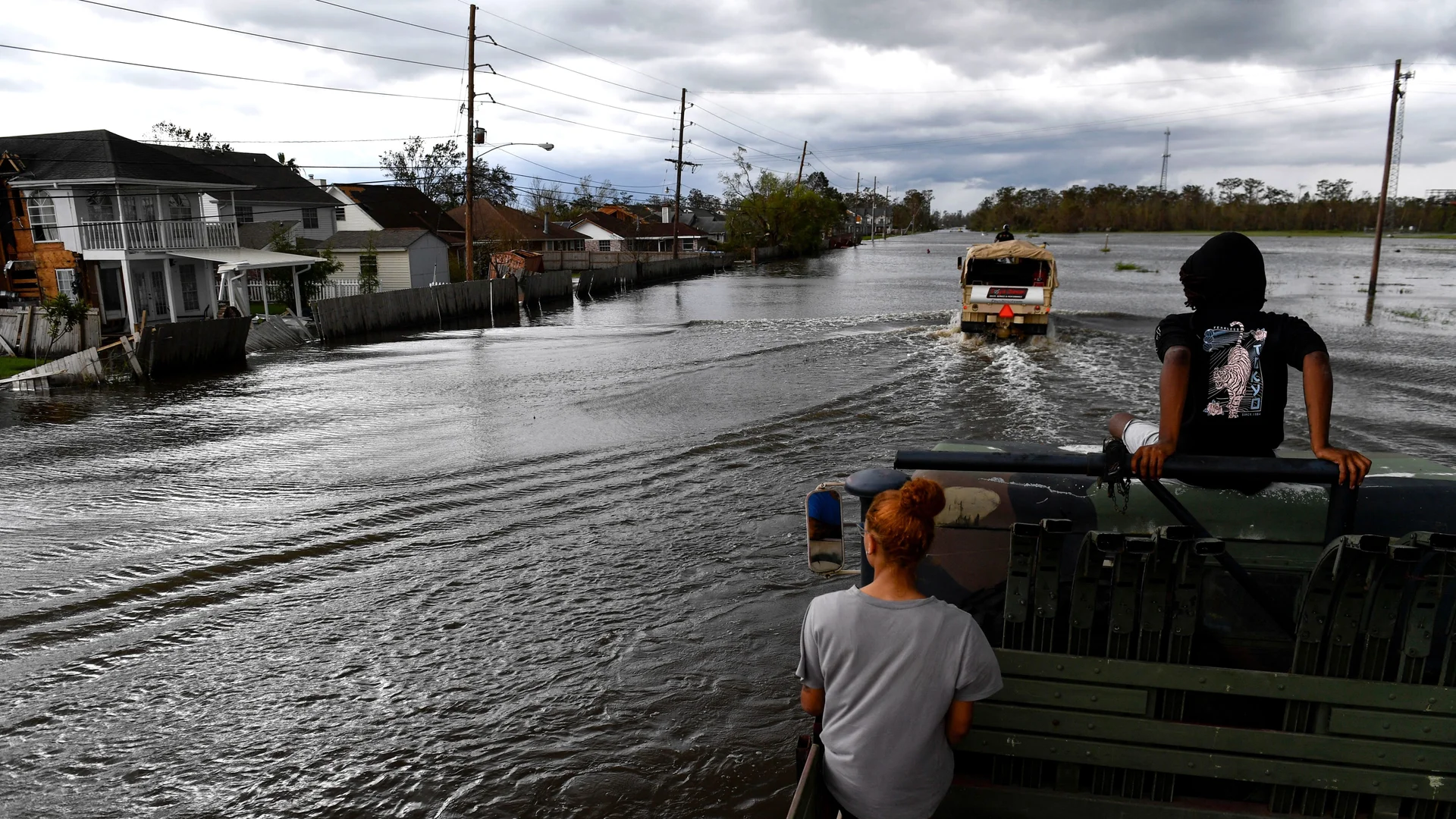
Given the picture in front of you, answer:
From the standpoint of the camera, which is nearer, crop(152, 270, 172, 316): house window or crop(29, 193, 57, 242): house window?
crop(29, 193, 57, 242): house window

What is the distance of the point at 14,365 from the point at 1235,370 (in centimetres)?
2492

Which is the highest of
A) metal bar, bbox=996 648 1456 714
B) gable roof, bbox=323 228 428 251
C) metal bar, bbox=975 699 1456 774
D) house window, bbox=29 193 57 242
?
house window, bbox=29 193 57 242

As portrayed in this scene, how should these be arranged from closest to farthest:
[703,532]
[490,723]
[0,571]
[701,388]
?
[490,723]
[0,571]
[703,532]
[701,388]

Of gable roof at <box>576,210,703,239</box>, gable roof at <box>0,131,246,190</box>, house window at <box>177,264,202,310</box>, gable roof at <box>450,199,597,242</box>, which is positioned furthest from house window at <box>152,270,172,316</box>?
gable roof at <box>576,210,703,239</box>

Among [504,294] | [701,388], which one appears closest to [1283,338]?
[701,388]

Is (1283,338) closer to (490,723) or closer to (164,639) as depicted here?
(490,723)

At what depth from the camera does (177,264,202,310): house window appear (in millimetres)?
33750

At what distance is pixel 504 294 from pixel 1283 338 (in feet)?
122

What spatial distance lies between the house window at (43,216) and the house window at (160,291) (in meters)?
3.13

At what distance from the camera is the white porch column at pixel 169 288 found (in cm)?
3052

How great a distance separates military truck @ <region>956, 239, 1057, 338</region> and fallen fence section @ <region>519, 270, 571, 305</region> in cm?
2157

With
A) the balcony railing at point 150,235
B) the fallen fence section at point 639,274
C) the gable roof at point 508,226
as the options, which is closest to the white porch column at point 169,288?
the balcony railing at point 150,235

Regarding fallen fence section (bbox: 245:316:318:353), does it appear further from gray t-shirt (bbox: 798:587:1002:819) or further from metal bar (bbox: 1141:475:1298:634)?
metal bar (bbox: 1141:475:1298:634)

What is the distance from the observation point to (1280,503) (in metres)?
3.49
